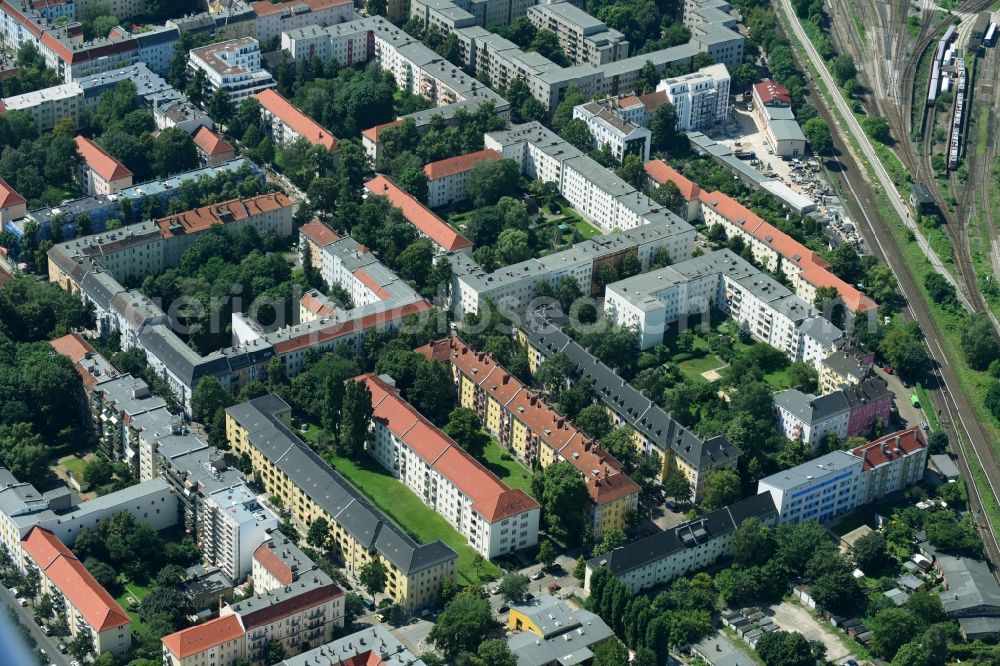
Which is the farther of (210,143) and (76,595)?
(210,143)

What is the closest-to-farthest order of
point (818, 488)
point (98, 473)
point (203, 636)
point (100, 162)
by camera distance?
point (203, 636), point (98, 473), point (818, 488), point (100, 162)

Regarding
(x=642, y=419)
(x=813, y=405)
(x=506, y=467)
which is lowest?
(x=506, y=467)

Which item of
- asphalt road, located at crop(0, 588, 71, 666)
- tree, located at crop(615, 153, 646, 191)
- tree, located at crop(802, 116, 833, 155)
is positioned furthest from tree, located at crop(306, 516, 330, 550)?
tree, located at crop(802, 116, 833, 155)

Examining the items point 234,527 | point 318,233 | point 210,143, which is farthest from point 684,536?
point 210,143

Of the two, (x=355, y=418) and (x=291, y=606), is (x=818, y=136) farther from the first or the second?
(x=291, y=606)

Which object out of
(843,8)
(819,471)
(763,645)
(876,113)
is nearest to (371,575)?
(763,645)

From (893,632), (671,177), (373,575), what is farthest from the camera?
(671,177)
